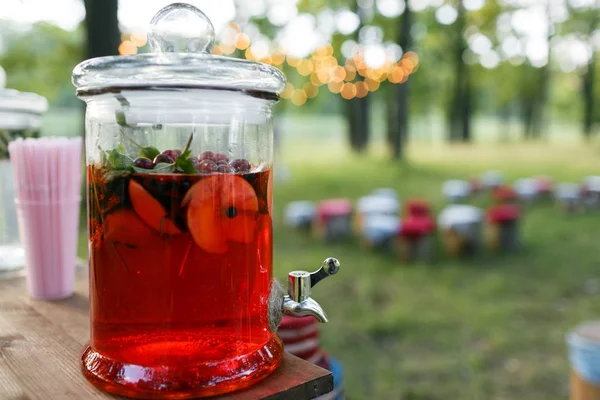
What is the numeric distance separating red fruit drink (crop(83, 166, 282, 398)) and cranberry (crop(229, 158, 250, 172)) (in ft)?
0.05

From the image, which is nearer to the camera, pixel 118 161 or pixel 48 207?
pixel 118 161

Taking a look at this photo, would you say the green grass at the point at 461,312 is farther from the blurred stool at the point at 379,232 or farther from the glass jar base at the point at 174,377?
the glass jar base at the point at 174,377

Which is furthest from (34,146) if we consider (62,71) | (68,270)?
(62,71)

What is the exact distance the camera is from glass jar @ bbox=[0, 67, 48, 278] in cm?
146

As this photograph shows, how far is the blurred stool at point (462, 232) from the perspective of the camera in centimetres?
655

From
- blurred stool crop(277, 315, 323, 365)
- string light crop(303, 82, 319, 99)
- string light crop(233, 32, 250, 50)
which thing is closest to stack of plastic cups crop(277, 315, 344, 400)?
blurred stool crop(277, 315, 323, 365)

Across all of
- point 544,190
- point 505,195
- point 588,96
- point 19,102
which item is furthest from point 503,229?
point 588,96

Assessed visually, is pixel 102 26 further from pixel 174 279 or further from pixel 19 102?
pixel 174 279

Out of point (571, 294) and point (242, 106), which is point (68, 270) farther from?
point (571, 294)

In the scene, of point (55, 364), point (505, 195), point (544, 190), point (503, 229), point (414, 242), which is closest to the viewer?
point (55, 364)

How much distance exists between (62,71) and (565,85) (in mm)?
34931

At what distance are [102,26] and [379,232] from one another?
364 cm

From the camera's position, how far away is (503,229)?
267 inches

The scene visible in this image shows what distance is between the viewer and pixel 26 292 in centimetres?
134
